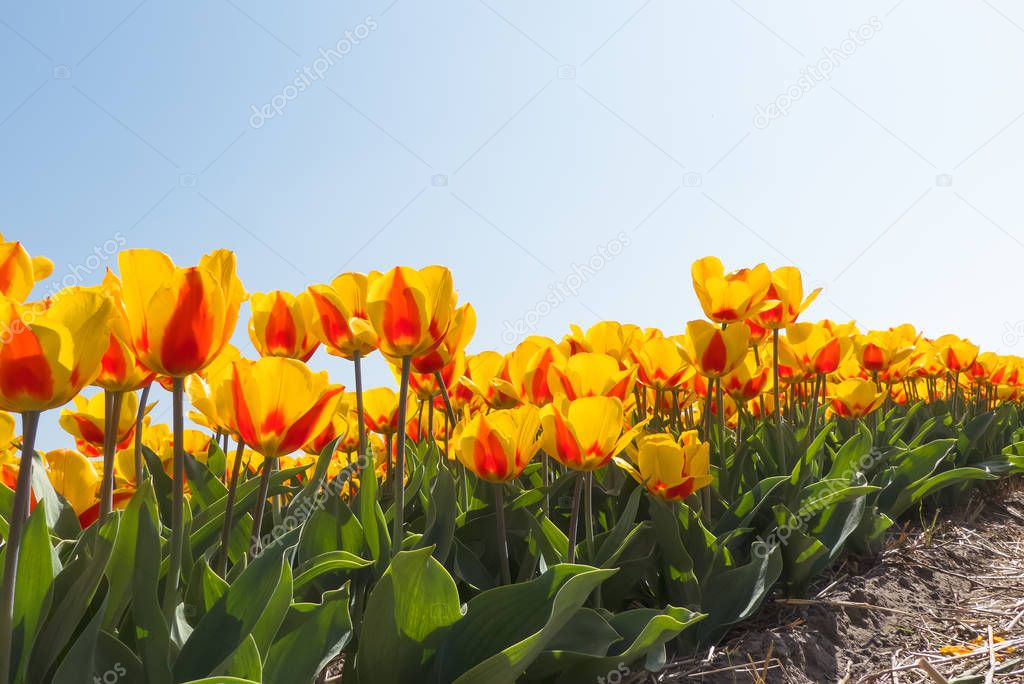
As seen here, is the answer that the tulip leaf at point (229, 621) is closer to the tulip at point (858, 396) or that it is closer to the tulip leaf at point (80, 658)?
the tulip leaf at point (80, 658)

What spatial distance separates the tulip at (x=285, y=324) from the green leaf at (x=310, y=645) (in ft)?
2.27

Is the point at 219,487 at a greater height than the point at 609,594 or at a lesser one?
greater

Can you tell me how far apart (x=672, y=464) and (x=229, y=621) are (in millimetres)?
1107

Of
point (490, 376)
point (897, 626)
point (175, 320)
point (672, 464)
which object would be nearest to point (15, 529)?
point (175, 320)

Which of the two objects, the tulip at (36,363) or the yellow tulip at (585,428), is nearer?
the tulip at (36,363)

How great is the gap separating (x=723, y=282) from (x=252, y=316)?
145 centimetres

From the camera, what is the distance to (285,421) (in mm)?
1330

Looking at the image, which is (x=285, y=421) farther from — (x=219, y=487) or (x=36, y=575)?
(x=219, y=487)

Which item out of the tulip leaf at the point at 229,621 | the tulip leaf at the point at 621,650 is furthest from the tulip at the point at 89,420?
the tulip leaf at the point at 621,650

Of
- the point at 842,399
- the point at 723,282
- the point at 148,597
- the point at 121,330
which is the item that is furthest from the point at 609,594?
the point at 842,399

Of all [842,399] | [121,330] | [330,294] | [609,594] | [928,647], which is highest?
[330,294]

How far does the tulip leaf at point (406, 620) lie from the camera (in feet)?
4.45

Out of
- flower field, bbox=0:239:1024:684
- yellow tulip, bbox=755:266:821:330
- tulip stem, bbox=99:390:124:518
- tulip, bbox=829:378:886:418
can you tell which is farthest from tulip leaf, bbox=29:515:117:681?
tulip, bbox=829:378:886:418

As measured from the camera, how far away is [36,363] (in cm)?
98
